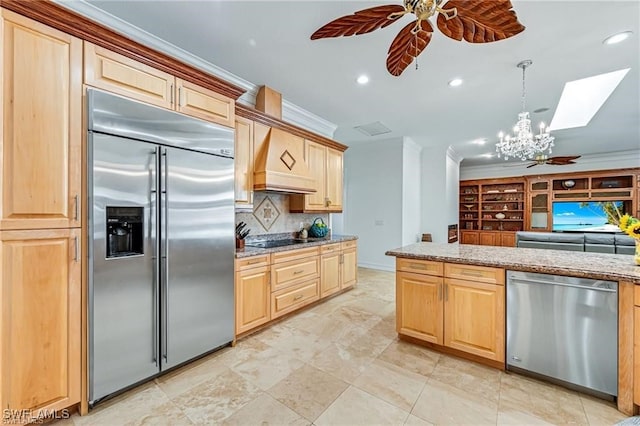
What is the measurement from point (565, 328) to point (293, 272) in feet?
8.11

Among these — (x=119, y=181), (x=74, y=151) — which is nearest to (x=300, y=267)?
(x=119, y=181)

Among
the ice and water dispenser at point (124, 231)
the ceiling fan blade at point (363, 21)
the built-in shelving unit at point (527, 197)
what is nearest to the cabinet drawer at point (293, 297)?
the ice and water dispenser at point (124, 231)

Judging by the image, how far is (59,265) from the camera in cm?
166

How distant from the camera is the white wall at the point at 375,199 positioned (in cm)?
582

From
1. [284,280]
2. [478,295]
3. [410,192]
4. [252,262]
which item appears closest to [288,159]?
[252,262]

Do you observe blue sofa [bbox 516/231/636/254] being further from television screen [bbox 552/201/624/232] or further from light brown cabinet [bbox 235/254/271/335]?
television screen [bbox 552/201/624/232]

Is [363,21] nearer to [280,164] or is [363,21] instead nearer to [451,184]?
[280,164]

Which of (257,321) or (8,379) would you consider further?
(257,321)

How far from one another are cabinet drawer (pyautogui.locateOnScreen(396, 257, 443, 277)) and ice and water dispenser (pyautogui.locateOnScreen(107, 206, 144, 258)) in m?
2.22

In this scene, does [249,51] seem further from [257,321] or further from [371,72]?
[257,321]

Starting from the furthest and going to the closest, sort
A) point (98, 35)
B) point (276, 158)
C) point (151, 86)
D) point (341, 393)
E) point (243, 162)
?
point (276, 158), point (243, 162), point (151, 86), point (341, 393), point (98, 35)

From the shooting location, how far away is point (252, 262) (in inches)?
111

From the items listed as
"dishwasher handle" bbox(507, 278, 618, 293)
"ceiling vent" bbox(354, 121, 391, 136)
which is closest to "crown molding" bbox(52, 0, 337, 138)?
"ceiling vent" bbox(354, 121, 391, 136)

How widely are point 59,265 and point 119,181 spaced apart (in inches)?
23.9
